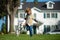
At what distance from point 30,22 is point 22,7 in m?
53.2

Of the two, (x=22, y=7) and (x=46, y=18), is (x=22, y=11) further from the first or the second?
(x=46, y=18)

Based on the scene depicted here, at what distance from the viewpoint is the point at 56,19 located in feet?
204

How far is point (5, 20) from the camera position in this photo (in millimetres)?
64875

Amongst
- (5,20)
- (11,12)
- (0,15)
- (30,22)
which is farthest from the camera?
(5,20)

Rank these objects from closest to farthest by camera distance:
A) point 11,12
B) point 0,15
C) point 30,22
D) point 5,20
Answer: point 30,22 < point 11,12 < point 0,15 < point 5,20

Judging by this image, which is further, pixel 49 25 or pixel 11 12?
pixel 49 25

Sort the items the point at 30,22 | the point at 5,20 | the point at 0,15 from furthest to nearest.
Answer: the point at 5,20
the point at 0,15
the point at 30,22

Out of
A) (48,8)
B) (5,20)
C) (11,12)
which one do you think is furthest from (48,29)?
(11,12)

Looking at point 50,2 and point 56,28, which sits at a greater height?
point 50,2

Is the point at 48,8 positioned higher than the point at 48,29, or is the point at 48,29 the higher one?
the point at 48,8

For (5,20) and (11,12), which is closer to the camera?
(11,12)

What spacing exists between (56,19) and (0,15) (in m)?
14.1

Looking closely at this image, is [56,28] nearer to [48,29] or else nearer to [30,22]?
[48,29]

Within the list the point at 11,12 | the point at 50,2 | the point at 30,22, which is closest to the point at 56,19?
the point at 50,2
